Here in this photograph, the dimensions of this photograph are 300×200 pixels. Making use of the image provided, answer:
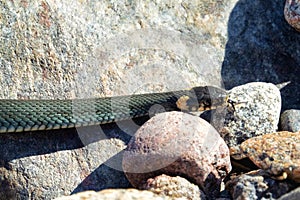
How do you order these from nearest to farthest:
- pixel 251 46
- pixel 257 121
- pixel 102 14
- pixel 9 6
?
pixel 257 121
pixel 9 6
pixel 102 14
pixel 251 46

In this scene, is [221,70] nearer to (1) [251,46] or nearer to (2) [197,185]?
(1) [251,46]

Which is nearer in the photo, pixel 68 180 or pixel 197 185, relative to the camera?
pixel 197 185

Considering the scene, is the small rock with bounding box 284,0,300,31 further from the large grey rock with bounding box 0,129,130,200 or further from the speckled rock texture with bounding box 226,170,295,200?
the speckled rock texture with bounding box 226,170,295,200

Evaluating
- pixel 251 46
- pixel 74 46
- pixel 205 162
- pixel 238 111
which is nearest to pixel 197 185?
pixel 205 162

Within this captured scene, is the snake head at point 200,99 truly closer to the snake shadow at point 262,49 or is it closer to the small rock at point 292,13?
the snake shadow at point 262,49

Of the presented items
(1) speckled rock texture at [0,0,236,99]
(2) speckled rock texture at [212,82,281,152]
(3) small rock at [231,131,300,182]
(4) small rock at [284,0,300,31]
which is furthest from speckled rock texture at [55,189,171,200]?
(4) small rock at [284,0,300,31]
